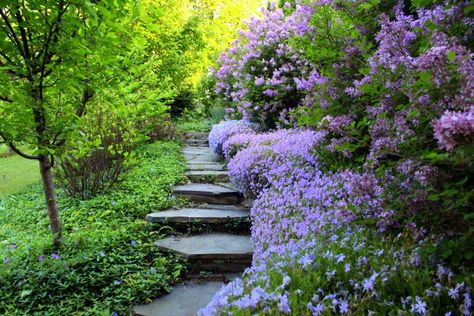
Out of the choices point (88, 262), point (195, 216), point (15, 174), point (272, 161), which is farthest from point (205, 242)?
point (15, 174)

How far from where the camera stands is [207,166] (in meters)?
6.89

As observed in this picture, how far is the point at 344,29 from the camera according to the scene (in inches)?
141

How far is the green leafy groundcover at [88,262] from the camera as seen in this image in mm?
2992

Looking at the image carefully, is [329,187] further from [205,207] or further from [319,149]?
[205,207]

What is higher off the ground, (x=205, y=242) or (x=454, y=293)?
(x=454, y=293)

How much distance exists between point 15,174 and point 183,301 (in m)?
7.73

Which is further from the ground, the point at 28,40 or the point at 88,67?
the point at 28,40

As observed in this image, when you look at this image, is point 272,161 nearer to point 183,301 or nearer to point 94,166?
point 183,301

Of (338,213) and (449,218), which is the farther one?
(338,213)

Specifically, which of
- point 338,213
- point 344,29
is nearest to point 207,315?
point 338,213

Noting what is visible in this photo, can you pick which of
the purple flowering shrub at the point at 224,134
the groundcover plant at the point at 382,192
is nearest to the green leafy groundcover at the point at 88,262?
the groundcover plant at the point at 382,192

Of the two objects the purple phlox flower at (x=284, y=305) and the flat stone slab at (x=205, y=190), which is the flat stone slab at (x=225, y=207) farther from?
the purple phlox flower at (x=284, y=305)

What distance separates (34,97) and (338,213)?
2.24 m

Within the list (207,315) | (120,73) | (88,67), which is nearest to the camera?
(207,315)
